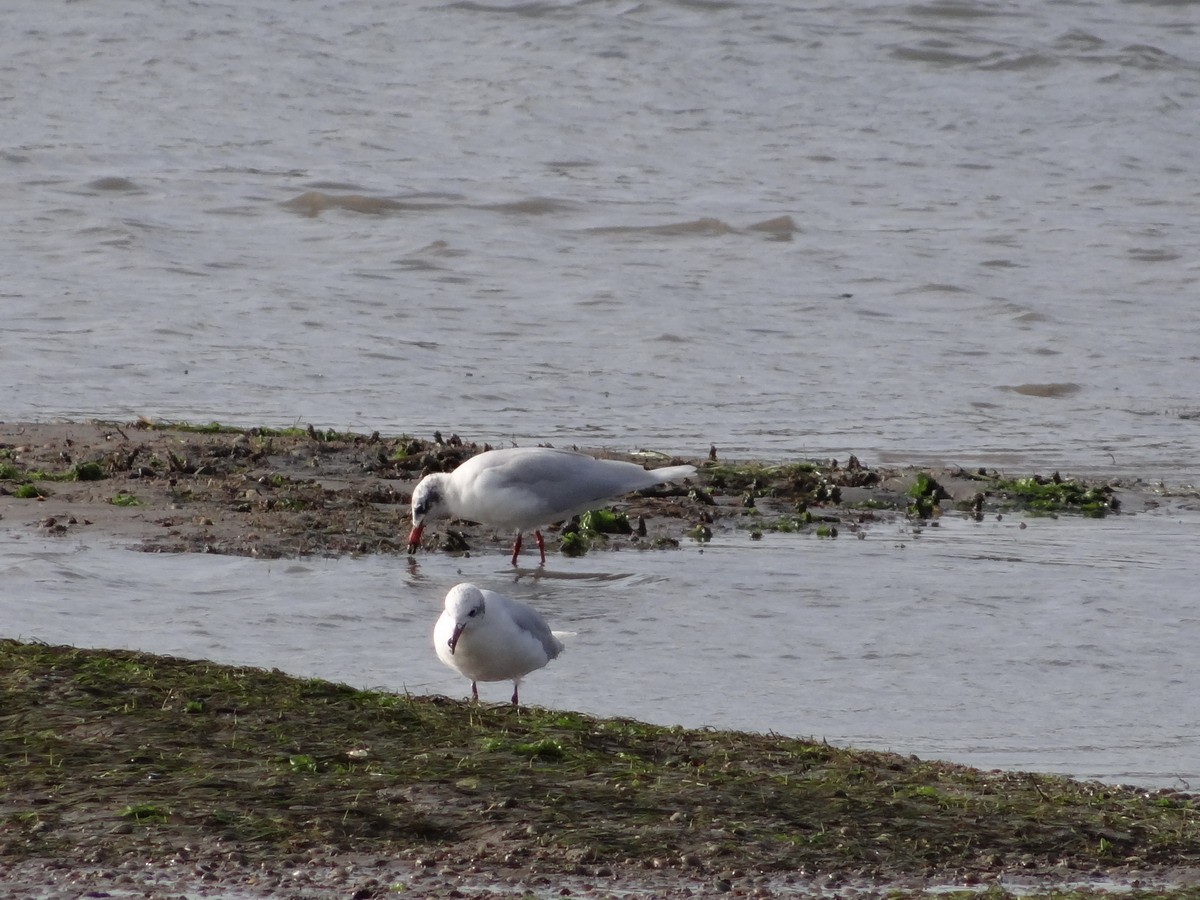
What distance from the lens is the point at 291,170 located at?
64.8ft

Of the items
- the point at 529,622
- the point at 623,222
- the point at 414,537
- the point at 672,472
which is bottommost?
the point at 623,222

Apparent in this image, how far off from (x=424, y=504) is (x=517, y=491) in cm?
42

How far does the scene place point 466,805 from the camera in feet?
14.0

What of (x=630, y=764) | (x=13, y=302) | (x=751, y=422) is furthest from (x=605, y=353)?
(x=630, y=764)

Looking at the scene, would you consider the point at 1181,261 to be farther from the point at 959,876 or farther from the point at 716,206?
the point at 959,876

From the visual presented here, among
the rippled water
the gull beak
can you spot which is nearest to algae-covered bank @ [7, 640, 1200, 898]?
the gull beak

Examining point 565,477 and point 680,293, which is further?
point 680,293

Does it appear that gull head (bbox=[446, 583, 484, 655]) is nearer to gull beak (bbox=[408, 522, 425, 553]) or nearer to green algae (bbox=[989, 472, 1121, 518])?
gull beak (bbox=[408, 522, 425, 553])

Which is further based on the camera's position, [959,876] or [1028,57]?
[1028,57]

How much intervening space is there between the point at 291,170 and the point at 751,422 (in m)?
9.86

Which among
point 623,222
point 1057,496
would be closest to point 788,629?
point 1057,496

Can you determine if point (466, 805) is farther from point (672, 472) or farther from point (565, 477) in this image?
point (672, 472)

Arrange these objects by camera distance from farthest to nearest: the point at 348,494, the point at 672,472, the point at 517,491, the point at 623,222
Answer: the point at 623,222 < the point at 348,494 < the point at 672,472 < the point at 517,491

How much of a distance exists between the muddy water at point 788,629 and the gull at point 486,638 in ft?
0.70
